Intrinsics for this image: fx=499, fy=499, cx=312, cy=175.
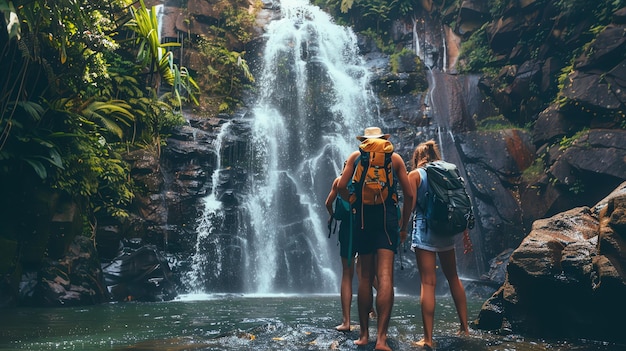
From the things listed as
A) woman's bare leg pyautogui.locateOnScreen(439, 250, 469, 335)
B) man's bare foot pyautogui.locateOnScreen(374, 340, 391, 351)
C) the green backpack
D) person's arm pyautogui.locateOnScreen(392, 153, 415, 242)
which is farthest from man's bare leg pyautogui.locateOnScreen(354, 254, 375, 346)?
woman's bare leg pyautogui.locateOnScreen(439, 250, 469, 335)

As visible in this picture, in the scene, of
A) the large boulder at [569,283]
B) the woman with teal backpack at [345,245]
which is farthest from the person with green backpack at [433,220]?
the large boulder at [569,283]

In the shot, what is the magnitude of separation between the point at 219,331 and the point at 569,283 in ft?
11.0

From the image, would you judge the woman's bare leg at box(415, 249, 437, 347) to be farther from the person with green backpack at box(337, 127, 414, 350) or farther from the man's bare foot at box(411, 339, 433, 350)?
the person with green backpack at box(337, 127, 414, 350)

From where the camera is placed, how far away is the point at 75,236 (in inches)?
341

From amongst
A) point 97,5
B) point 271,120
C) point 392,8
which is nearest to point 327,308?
point 97,5

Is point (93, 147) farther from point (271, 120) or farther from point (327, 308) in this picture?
point (271, 120)

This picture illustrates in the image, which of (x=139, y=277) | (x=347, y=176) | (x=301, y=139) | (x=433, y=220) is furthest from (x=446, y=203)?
(x=301, y=139)

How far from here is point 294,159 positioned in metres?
14.8

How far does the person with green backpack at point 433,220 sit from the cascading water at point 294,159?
25.6 ft

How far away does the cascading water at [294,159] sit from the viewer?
39.1ft

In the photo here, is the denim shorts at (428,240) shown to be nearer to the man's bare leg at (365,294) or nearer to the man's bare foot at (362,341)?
the man's bare leg at (365,294)

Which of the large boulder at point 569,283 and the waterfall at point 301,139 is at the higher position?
the waterfall at point 301,139

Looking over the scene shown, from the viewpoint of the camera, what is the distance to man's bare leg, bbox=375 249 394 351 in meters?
3.65

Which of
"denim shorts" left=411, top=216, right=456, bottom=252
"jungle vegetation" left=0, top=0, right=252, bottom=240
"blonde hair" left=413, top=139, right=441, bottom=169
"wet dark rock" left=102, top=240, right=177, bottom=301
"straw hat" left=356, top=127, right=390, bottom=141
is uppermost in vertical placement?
"jungle vegetation" left=0, top=0, right=252, bottom=240
